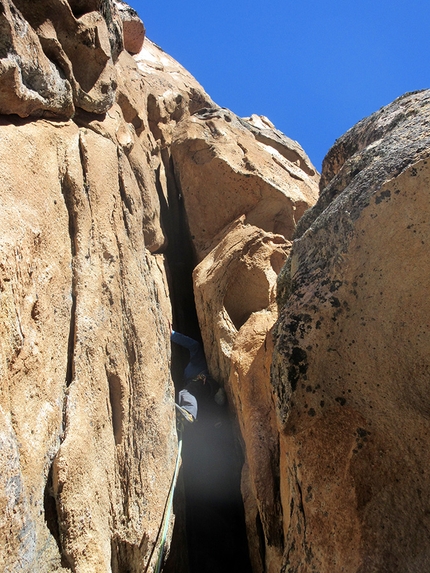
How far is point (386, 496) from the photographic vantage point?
2.54 meters

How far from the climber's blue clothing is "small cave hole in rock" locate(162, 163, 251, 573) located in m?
0.17

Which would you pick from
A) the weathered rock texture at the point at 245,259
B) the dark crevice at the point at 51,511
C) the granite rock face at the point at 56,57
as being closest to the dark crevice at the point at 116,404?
the dark crevice at the point at 51,511

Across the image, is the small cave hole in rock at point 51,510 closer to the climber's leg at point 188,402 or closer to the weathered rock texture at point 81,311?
the weathered rock texture at point 81,311

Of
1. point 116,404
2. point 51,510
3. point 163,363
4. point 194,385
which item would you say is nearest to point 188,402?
point 194,385

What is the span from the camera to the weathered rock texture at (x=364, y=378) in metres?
2.52

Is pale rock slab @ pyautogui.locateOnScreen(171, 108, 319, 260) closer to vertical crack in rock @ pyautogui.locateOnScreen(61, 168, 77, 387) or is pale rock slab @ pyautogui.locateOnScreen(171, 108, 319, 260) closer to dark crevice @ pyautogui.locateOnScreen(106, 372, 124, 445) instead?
vertical crack in rock @ pyautogui.locateOnScreen(61, 168, 77, 387)

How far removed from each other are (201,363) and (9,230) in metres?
3.32

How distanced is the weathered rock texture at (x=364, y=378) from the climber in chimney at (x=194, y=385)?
2.03m

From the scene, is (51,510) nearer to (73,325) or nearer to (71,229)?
(73,325)

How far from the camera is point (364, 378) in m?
2.66

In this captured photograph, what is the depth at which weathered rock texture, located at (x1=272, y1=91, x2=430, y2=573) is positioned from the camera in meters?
2.52

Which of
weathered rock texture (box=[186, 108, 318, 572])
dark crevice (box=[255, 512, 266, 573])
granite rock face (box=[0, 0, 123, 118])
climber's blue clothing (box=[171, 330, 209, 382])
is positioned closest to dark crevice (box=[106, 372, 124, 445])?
weathered rock texture (box=[186, 108, 318, 572])

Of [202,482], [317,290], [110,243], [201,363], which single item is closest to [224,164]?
[201,363]

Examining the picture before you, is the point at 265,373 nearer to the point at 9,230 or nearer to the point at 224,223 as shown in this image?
the point at 9,230
